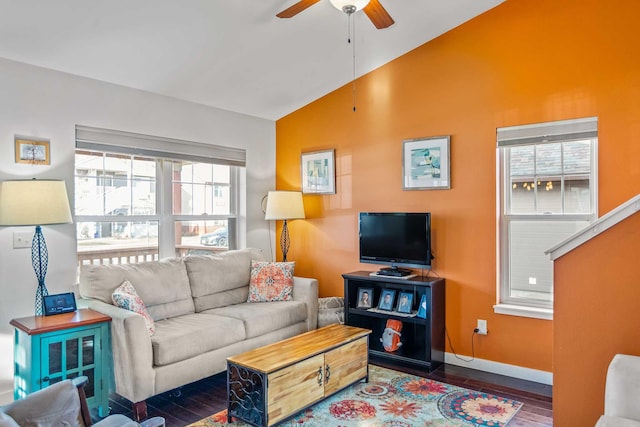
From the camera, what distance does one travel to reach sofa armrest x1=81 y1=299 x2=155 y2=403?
2832mm

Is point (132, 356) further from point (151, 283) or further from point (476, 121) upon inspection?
point (476, 121)

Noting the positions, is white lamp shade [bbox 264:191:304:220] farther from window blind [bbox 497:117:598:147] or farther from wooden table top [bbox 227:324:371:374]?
window blind [bbox 497:117:598:147]

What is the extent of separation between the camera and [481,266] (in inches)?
148

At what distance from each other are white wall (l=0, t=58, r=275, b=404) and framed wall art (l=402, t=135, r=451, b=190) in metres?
2.07

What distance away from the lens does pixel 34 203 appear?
286cm

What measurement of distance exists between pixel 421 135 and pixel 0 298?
11.6ft

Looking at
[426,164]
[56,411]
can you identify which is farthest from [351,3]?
[56,411]

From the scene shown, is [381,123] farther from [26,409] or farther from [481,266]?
[26,409]

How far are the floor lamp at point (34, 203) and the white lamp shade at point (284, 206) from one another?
2038 mm

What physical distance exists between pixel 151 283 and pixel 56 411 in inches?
74.8

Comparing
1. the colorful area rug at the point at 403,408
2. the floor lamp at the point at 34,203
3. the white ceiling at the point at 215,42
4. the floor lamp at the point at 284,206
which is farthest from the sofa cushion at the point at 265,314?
the white ceiling at the point at 215,42

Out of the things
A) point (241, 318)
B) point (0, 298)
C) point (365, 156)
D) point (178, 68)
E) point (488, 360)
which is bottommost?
point (488, 360)

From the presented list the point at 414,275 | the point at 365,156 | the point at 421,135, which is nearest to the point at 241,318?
the point at 414,275

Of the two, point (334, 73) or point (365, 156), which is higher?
point (334, 73)
